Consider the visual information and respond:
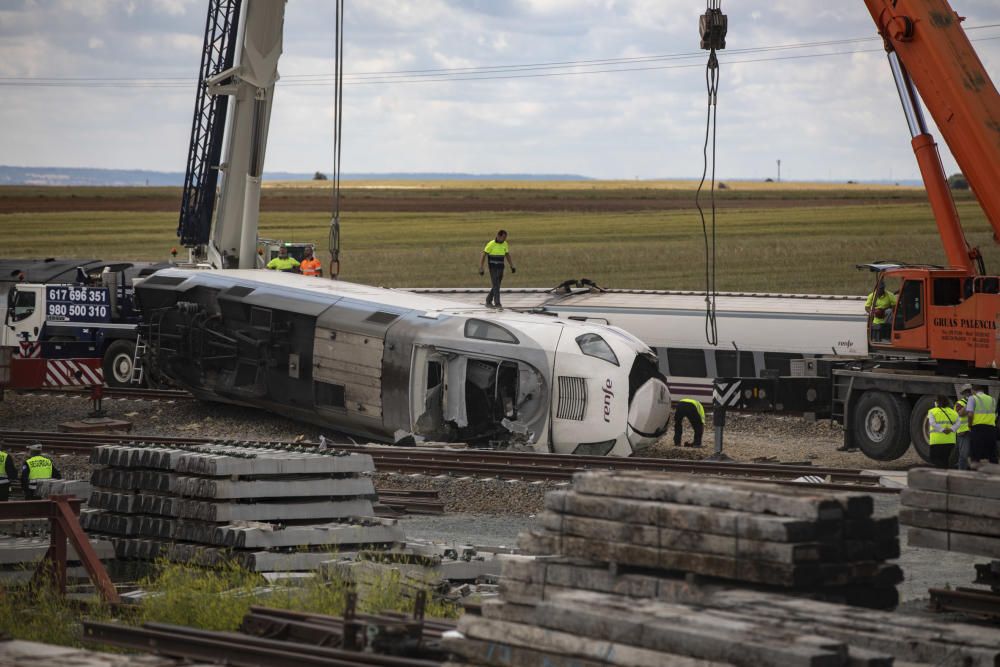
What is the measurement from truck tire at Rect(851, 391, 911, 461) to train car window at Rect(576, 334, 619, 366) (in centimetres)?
451

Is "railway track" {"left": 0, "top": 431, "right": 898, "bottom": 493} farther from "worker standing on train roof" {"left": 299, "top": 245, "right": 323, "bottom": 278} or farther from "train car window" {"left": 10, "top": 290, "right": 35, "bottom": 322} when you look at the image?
"worker standing on train roof" {"left": 299, "top": 245, "right": 323, "bottom": 278}

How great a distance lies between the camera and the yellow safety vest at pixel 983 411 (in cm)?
1959

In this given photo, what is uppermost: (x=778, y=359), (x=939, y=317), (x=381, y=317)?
(x=939, y=317)

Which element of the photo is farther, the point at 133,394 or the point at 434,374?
the point at 133,394

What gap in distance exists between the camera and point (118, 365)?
29.9 meters

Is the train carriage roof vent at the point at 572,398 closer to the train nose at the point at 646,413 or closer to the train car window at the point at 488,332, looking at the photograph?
the train nose at the point at 646,413

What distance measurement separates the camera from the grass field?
53938mm

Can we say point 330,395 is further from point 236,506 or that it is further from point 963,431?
point 963,431

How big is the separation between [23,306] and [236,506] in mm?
17295

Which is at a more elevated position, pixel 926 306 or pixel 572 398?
pixel 926 306

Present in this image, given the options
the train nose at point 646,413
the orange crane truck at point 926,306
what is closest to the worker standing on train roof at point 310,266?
the orange crane truck at point 926,306

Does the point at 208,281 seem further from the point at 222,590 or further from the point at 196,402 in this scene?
the point at 222,590

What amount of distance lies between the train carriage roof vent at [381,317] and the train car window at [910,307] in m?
7.86

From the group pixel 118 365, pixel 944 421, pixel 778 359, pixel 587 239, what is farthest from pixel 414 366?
pixel 587 239
